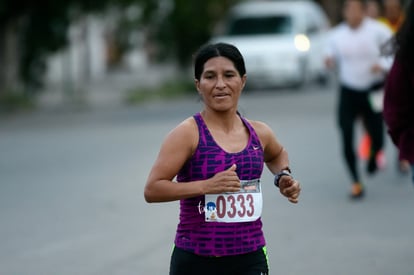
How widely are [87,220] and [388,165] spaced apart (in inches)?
190

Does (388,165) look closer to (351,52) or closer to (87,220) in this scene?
(351,52)

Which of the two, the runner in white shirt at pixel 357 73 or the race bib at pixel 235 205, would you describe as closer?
the race bib at pixel 235 205

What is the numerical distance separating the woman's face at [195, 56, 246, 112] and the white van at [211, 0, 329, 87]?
850 inches

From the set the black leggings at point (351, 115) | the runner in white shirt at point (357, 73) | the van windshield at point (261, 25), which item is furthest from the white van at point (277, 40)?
the black leggings at point (351, 115)

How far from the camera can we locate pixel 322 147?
14445 mm

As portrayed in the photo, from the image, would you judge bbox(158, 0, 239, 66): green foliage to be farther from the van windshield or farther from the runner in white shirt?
the runner in white shirt

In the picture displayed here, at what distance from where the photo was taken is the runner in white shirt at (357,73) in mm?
10109

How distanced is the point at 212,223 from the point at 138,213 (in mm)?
5418

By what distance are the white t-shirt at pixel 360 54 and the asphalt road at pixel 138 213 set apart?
115 centimetres

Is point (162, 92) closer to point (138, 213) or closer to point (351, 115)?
point (351, 115)

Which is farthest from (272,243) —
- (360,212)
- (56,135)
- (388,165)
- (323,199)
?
(56,135)

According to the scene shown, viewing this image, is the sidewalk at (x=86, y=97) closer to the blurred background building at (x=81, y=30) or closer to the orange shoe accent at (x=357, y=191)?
the blurred background building at (x=81, y=30)

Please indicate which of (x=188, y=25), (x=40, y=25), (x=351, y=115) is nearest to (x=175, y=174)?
(x=351, y=115)

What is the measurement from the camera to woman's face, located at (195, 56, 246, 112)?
4.21 meters
